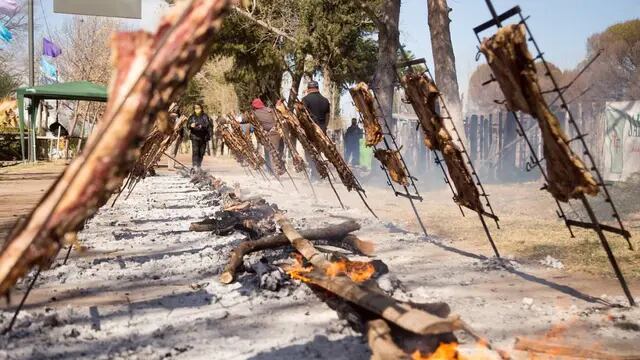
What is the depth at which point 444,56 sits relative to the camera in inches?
577

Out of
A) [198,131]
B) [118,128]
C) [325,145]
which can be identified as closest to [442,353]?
[118,128]

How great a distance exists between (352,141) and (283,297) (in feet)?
82.7

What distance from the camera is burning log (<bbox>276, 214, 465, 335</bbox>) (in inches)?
110

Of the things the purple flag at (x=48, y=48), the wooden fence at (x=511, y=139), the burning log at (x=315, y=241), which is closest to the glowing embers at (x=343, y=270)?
the burning log at (x=315, y=241)

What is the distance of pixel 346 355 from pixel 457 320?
0.78 metres

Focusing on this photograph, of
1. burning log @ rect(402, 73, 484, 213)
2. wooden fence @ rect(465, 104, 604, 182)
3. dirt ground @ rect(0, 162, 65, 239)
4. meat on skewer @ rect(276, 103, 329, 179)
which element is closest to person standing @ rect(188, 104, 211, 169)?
dirt ground @ rect(0, 162, 65, 239)

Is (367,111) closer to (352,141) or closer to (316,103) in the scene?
(316,103)

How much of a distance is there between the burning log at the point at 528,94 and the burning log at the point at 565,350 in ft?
3.73

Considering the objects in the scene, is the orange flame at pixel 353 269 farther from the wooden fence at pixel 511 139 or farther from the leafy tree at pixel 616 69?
the leafy tree at pixel 616 69

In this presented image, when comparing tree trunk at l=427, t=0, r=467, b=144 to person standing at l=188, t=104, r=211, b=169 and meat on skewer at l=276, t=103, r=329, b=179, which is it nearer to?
meat on skewer at l=276, t=103, r=329, b=179

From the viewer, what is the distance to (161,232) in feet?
27.4

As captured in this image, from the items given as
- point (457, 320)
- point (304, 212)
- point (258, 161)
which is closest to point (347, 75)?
point (258, 161)

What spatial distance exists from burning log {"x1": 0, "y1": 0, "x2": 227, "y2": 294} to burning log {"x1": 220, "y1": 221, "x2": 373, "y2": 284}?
10.6 ft

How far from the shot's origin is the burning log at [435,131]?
570 cm
